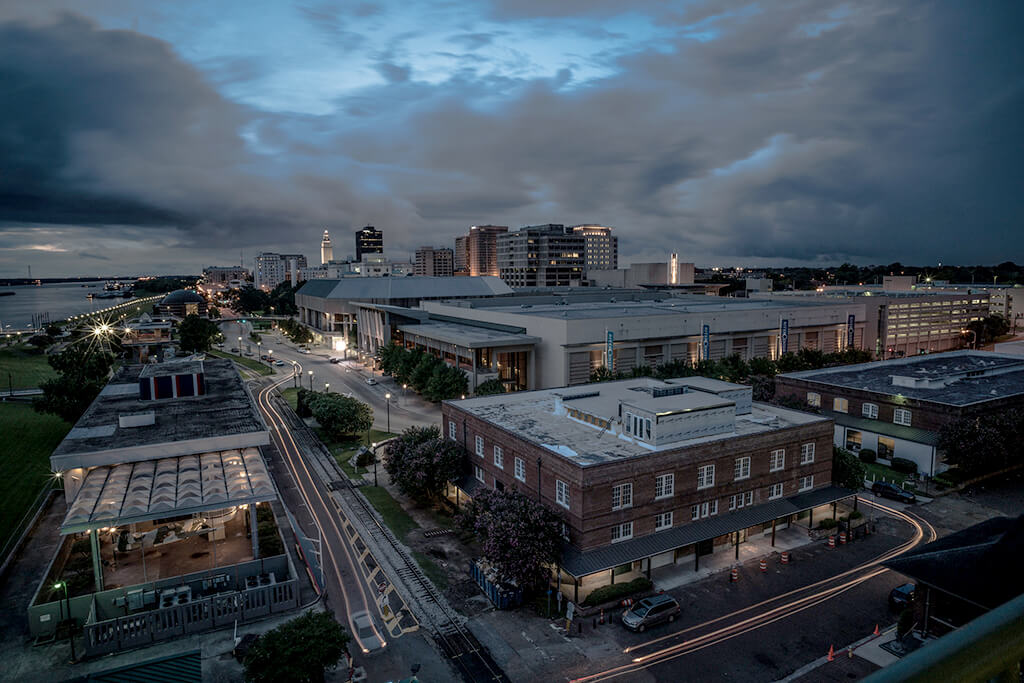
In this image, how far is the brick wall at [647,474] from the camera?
34.4 meters

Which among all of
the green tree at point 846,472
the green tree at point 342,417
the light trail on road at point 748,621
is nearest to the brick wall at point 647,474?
the green tree at point 846,472

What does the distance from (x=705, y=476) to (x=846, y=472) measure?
14.0m

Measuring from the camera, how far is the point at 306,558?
1515 inches

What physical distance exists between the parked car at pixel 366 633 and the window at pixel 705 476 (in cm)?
2105

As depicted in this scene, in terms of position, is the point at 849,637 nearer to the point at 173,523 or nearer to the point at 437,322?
the point at 173,523

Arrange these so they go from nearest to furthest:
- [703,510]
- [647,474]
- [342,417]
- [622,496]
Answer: [622,496]
[647,474]
[703,510]
[342,417]

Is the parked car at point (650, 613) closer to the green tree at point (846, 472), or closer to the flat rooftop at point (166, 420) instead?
the green tree at point (846, 472)

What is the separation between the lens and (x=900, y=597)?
3309 cm

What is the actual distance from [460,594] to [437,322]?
7860 cm

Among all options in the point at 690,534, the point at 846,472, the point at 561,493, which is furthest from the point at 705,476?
the point at 846,472

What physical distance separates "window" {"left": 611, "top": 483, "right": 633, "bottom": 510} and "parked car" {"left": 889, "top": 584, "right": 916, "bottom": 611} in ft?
49.4

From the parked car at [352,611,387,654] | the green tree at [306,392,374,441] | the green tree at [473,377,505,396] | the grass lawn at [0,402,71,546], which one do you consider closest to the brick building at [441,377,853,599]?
the parked car at [352,611,387,654]

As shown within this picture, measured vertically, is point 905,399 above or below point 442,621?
above

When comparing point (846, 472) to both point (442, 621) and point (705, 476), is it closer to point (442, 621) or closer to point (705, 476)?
point (705, 476)
